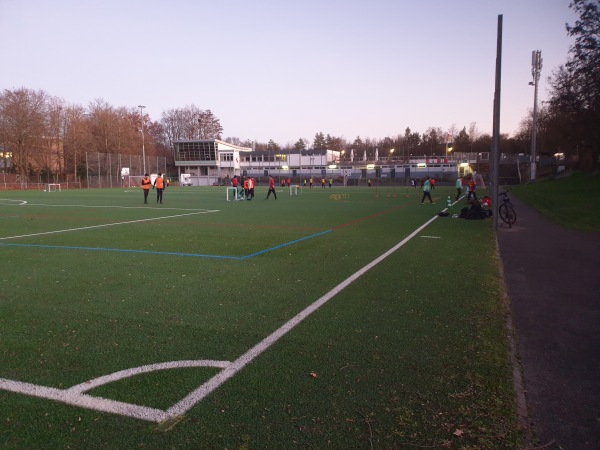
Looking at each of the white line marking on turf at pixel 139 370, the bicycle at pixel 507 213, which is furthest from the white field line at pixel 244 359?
the bicycle at pixel 507 213

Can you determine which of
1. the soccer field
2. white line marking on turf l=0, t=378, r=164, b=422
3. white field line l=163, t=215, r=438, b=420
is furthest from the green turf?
white line marking on turf l=0, t=378, r=164, b=422

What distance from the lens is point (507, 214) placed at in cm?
1544

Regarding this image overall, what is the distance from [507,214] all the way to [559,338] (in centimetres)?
1202

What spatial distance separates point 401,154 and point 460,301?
439 feet

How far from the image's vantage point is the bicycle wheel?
50.3 ft

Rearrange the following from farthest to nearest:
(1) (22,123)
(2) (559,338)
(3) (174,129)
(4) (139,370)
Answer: (3) (174,129)
(1) (22,123)
(2) (559,338)
(4) (139,370)

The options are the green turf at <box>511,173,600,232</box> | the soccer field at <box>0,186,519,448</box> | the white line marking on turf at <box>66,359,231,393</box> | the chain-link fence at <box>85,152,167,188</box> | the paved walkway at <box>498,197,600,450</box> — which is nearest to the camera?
the soccer field at <box>0,186,519,448</box>

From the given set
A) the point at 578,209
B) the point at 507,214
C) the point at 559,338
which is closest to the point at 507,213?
the point at 507,214

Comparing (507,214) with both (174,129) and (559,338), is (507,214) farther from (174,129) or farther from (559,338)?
(174,129)

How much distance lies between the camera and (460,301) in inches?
227

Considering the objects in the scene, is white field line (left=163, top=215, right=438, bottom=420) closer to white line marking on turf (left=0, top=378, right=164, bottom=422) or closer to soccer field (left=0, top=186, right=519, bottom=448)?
soccer field (left=0, top=186, right=519, bottom=448)

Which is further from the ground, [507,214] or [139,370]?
[507,214]

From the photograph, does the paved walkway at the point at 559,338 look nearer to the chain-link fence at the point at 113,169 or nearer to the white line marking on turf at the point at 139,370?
the white line marking on turf at the point at 139,370

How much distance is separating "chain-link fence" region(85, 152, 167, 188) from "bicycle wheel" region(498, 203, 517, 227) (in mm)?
59760
